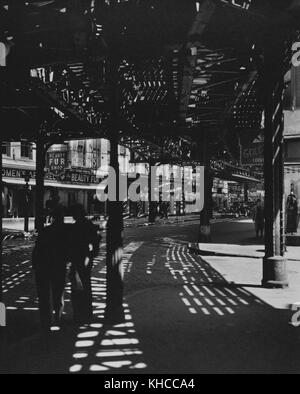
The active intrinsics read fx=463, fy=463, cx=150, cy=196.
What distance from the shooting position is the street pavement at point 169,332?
5.31m

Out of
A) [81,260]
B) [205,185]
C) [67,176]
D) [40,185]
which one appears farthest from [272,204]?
[67,176]

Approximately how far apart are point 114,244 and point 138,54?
3.33 metres

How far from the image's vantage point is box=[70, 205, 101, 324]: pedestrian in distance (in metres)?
7.08

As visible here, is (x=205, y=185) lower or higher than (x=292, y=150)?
lower

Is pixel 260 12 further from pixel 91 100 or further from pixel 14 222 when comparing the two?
pixel 14 222

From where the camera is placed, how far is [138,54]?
807 centimetres

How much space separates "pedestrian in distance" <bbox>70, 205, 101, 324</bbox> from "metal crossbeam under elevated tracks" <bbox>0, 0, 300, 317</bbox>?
353mm

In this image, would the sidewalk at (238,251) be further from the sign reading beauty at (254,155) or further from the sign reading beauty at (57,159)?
the sign reading beauty at (57,159)

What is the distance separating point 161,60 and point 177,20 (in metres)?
3.15

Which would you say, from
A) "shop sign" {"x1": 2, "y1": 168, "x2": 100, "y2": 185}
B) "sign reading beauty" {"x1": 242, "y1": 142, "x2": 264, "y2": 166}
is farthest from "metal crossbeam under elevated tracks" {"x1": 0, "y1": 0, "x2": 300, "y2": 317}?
"shop sign" {"x1": 2, "y1": 168, "x2": 100, "y2": 185}

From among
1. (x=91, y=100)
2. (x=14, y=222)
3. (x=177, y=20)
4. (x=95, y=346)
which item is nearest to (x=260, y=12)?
(x=177, y=20)

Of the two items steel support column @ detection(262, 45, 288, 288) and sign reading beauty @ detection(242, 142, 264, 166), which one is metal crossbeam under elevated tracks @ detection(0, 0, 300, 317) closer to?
steel support column @ detection(262, 45, 288, 288)

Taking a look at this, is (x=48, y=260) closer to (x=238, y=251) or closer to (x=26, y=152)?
(x=238, y=251)

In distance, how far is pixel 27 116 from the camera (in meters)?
18.1
